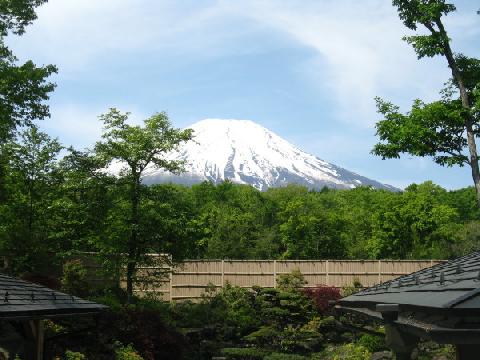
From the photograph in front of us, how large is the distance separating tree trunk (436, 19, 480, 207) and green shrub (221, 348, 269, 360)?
1058 cm

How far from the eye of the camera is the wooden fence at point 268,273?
29078 millimetres

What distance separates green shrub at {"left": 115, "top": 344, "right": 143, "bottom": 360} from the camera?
1500cm

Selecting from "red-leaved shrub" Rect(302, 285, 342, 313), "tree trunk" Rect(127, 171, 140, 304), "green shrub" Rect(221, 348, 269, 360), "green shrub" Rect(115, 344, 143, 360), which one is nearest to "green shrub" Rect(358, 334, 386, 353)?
"green shrub" Rect(221, 348, 269, 360)

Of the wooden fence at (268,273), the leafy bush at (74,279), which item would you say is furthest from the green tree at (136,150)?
the wooden fence at (268,273)

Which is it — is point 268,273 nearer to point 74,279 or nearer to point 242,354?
point 242,354

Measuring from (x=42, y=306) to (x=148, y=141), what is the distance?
13648 mm

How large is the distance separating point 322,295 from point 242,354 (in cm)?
614

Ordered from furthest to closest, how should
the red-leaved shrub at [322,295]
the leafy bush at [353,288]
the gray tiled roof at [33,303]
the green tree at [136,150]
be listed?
1. the leafy bush at [353,288]
2. the red-leaved shrub at [322,295]
3. the green tree at [136,150]
4. the gray tiled roof at [33,303]

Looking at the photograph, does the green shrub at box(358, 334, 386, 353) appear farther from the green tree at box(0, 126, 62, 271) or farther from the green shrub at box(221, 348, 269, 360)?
the green tree at box(0, 126, 62, 271)

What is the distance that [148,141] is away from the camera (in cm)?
2091

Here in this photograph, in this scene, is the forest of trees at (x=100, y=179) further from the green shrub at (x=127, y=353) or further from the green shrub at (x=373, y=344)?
the green shrub at (x=373, y=344)

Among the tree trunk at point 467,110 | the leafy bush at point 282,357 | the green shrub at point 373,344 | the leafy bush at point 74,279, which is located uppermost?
the tree trunk at point 467,110

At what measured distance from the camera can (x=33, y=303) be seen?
7504 millimetres

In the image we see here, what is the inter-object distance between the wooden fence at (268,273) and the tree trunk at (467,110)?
1262cm
